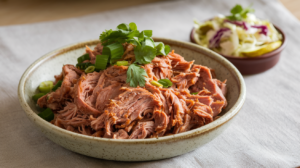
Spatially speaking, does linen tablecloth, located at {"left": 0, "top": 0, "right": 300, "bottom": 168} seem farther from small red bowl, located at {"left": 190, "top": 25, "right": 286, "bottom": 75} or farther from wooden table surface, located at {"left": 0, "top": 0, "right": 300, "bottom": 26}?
wooden table surface, located at {"left": 0, "top": 0, "right": 300, "bottom": 26}

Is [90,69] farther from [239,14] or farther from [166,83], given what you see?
[239,14]

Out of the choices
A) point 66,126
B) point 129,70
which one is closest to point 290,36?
point 129,70

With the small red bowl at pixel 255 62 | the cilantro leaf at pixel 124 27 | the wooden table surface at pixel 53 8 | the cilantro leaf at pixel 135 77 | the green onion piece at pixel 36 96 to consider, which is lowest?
the small red bowl at pixel 255 62

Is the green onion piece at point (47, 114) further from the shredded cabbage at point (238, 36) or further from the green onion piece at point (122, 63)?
the shredded cabbage at point (238, 36)

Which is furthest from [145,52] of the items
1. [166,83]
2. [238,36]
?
[238,36]

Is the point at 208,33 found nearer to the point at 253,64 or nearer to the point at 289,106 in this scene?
the point at 253,64

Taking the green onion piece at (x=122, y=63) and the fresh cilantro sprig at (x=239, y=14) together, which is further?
the fresh cilantro sprig at (x=239, y=14)

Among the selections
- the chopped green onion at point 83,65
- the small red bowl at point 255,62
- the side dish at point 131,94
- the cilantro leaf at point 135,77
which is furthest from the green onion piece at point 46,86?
the small red bowl at point 255,62
